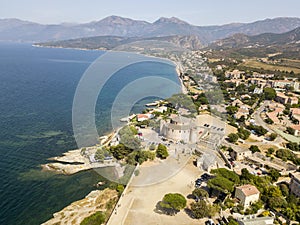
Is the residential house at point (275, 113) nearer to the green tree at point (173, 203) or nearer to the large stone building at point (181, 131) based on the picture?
the large stone building at point (181, 131)

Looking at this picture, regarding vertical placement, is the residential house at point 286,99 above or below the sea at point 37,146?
above

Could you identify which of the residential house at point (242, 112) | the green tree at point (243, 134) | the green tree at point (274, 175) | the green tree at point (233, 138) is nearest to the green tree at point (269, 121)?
the residential house at point (242, 112)

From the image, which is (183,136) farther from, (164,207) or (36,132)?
(36,132)

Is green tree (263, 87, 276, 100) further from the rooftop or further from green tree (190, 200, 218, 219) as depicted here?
green tree (190, 200, 218, 219)

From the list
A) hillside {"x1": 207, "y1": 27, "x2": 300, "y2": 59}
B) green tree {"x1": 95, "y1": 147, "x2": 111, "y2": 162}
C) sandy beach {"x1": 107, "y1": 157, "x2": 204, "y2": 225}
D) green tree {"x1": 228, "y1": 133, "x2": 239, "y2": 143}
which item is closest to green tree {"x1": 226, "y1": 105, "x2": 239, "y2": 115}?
green tree {"x1": 228, "y1": 133, "x2": 239, "y2": 143}

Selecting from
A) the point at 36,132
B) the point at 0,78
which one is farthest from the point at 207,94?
the point at 0,78
